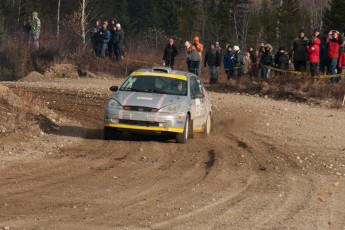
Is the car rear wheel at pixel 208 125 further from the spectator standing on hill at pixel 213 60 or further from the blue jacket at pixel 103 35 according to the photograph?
the blue jacket at pixel 103 35

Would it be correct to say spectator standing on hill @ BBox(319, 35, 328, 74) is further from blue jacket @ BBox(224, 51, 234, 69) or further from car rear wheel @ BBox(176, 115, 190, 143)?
car rear wheel @ BBox(176, 115, 190, 143)

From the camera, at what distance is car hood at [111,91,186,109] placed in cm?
1803

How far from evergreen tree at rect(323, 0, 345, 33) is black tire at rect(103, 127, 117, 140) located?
57711 mm

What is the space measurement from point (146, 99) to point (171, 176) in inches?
179

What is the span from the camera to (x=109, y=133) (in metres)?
18.2

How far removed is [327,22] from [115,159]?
6251cm

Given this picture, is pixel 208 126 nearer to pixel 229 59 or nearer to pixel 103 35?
pixel 229 59

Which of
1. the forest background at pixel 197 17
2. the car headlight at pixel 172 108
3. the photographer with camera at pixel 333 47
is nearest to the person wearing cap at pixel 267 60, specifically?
the photographer with camera at pixel 333 47

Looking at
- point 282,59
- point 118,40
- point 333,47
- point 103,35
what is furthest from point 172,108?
point 103,35

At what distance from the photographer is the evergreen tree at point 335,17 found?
73.9 meters

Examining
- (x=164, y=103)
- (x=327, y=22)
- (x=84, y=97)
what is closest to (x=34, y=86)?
(x=84, y=97)

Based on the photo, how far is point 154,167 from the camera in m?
14.8

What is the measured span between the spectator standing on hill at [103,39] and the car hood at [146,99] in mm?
19257

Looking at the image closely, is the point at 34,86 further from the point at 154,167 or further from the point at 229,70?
the point at 154,167
